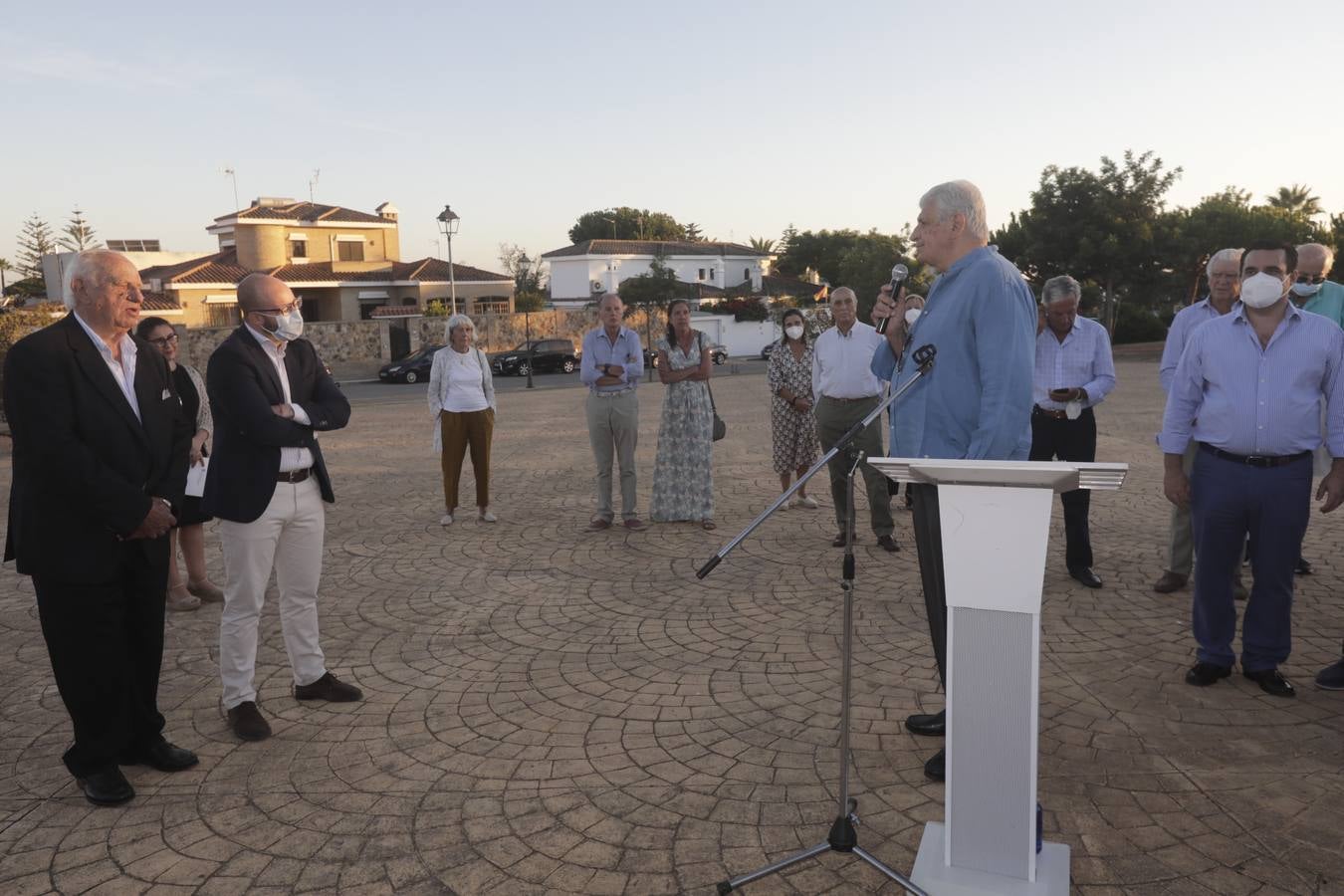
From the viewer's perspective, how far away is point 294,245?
5488cm

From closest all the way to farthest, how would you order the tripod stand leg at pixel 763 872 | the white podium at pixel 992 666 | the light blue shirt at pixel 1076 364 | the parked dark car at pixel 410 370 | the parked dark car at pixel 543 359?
the white podium at pixel 992 666 → the tripod stand leg at pixel 763 872 → the light blue shirt at pixel 1076 364 → the parked dark car at pixel 410 370 → the parked dark car at pixel 543 359

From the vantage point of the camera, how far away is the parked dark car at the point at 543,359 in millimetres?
38562

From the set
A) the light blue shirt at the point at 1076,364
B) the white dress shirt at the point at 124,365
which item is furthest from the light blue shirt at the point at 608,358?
the white dress shirt at the point at 124,365

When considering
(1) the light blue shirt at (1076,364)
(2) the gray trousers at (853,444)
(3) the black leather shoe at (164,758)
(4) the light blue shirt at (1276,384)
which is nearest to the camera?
(3) the black leather shoe at (164,758)

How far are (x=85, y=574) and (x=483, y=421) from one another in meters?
→ 5.01

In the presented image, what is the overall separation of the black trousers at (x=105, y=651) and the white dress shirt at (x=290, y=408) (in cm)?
63

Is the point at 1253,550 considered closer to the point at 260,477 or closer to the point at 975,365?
the point at 975,365

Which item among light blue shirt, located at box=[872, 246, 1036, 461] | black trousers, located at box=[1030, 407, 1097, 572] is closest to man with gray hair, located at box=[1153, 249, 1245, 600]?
black trousers, located at box=[1030, 407, 1097, 572]

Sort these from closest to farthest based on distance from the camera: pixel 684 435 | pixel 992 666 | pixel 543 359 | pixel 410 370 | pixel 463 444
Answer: pixel 992 666 < pixel 684 435 < pixel 463 444 < pixel 410 370 < pixel 543 359

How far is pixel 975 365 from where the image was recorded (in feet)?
11.6

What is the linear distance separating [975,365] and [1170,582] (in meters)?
3.31

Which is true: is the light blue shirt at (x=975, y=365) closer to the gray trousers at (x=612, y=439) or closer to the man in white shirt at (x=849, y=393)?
the man in white shirt at (x=849, y=393)

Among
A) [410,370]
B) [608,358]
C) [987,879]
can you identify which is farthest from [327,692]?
[410,370]

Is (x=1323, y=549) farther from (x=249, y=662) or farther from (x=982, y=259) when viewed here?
(x=249, y=662)
